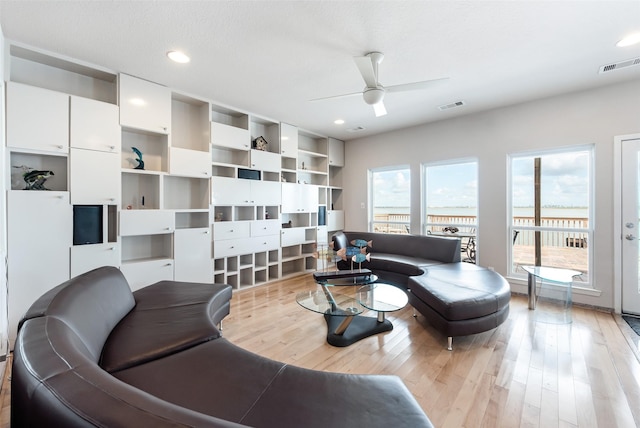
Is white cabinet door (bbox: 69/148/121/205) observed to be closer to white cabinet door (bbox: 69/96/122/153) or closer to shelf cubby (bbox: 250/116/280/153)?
white cabinet door (bbox: 69/96/122/153)

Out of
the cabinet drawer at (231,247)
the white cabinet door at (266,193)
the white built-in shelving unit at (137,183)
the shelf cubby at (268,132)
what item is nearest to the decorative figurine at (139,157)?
the white built-in shelving unit at (137,183)

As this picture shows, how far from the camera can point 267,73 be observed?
304 centimetres

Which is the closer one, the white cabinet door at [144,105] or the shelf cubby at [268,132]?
the white cabinet door at [144,105]

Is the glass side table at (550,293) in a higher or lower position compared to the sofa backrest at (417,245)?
lower

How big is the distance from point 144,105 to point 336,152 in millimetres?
3672

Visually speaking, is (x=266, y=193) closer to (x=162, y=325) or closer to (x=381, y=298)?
(x=381, y=298)

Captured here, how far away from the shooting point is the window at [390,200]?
17.5 ft

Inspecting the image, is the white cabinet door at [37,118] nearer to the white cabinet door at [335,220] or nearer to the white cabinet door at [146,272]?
the white cabinet door at [146,272]

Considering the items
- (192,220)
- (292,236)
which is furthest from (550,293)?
(192,220)

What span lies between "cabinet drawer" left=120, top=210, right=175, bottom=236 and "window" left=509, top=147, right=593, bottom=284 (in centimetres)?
478

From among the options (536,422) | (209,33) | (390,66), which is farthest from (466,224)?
(209,33)

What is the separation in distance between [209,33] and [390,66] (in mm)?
1748

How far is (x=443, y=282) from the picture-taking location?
9.64ft

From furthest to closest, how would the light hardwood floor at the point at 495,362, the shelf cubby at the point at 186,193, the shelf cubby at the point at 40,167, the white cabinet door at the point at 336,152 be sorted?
the white cabinet door at the point at 336,152
the shelf cubby at the point at 186,193
the shelf cubby at the point at 40,167
the light hardwood floor at the point at 495,362
